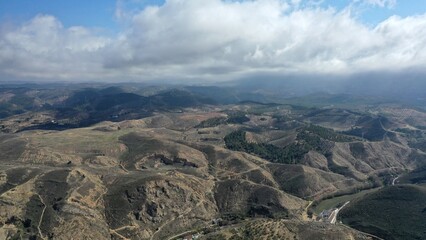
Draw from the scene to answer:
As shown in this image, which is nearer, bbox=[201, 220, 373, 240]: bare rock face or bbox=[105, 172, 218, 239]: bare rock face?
bbox=[201, 220, 373, 240]: bare rock face

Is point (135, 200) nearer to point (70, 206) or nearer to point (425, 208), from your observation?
point (70, 206)

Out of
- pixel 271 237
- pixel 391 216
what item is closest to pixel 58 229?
pixel 271 237

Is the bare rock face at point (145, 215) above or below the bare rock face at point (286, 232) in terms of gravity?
below

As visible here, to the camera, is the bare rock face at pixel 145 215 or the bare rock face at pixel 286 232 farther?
the bare rock face at pixel 145 215

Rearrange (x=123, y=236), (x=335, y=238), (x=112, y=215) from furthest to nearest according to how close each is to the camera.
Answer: (x=112, y=215)
(x=123, y=236)
(x=335, y=238)

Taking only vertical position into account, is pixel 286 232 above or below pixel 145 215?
above

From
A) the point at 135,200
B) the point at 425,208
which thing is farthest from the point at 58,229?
the point at 425,208

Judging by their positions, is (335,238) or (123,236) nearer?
(335,238)

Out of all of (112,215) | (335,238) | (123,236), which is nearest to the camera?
(335,238)

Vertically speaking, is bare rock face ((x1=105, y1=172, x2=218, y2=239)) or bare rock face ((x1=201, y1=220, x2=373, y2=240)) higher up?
bare rock face ((x1=201, y1=220, x2=373, y2=240))

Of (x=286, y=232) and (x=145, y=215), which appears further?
(x=145, y=215)
